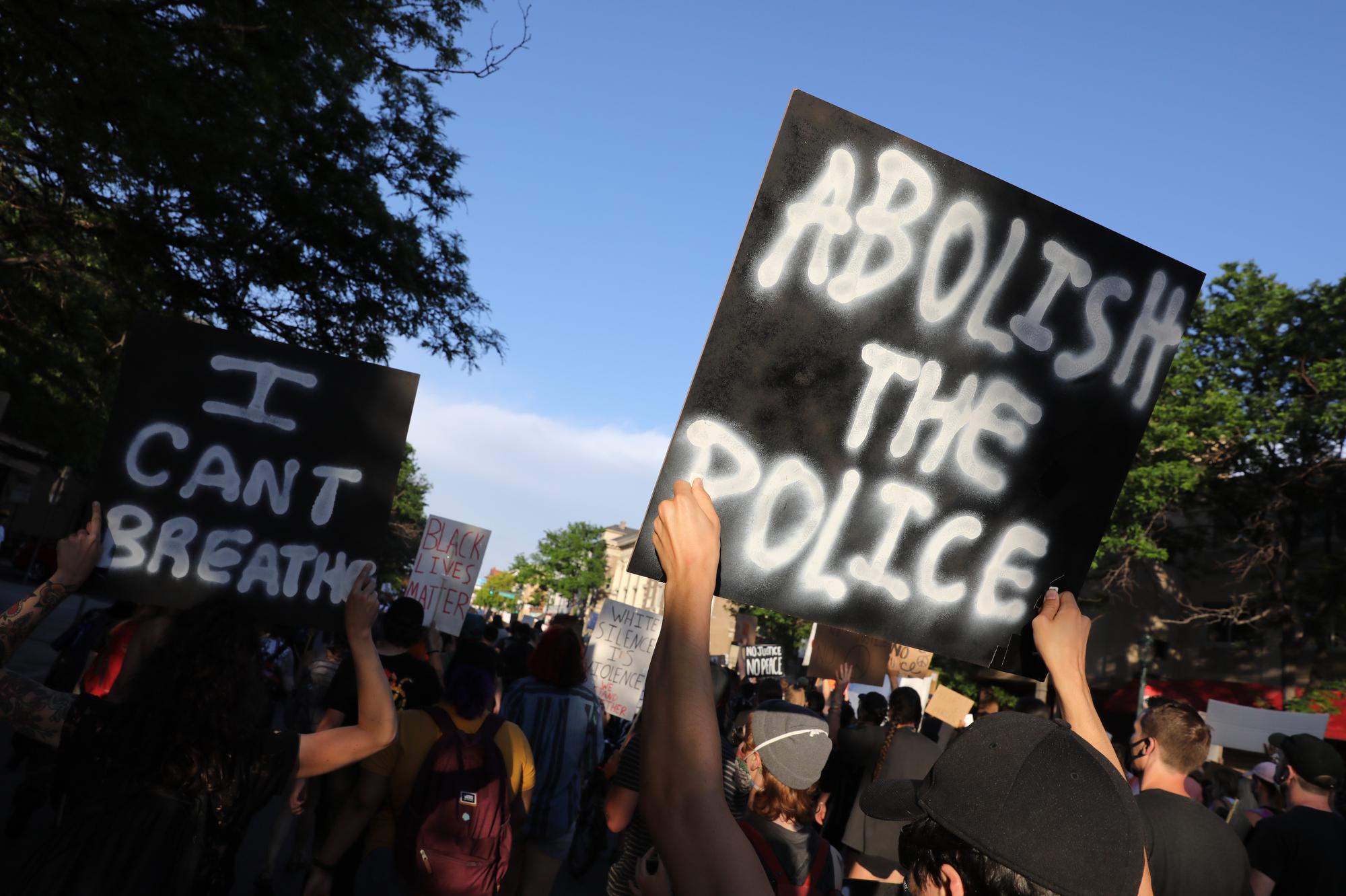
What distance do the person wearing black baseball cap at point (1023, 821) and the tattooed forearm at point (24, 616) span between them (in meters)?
2.59

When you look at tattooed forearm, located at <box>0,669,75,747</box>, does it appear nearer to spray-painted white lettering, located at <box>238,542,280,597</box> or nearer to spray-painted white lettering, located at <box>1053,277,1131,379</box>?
spray-painted white lettering, located at <box>238,542,280,597</box>

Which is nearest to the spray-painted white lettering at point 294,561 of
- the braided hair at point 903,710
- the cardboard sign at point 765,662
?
the braided hair at point 903,710

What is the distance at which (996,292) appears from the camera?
2.75 m

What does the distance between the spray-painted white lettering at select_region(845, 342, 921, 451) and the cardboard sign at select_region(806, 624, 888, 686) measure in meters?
9.97

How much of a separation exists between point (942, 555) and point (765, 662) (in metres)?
15.2

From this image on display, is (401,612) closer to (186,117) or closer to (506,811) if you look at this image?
(506,811)

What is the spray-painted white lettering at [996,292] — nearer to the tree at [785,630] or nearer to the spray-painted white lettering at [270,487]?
the spray-painted white lettering at [270,487]

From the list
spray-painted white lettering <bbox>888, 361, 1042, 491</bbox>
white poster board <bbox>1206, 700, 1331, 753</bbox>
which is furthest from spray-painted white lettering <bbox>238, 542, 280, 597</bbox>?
white poster board <bbox>1206, 700, 1331, 753</bbox>

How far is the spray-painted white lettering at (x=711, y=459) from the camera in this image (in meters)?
2.37

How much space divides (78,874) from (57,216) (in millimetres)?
9255

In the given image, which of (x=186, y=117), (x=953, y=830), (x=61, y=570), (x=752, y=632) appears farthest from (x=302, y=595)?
(x=752, y=632)

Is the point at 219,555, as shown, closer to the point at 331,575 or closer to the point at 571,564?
the point at 331,575

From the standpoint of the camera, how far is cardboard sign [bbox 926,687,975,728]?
9.92 meters

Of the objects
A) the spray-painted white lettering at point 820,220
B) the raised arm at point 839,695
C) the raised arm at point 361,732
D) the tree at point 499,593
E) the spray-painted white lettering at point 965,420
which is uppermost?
the spray-painted white lettering at point 820,220
